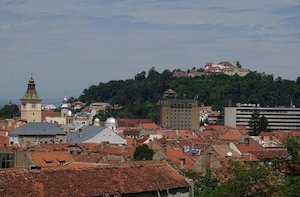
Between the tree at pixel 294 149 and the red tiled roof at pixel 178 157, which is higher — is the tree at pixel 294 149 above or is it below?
above

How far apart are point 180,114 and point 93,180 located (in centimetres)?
12826

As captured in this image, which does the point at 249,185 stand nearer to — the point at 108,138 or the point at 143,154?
the point at 143,154

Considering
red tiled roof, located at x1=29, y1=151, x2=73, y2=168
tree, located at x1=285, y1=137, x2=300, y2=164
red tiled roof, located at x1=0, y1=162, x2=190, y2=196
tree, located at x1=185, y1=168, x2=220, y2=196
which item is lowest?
tree, located at x1=185, y1=168, x2=220, y2=196

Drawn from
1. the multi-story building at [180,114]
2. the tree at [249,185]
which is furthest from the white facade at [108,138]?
the tree at [249,185]

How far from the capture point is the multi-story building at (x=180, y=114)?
155250 mm

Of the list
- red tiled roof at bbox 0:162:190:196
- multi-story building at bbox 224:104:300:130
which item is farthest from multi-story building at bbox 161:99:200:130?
red tiled roof at bbox 0:162:190:196

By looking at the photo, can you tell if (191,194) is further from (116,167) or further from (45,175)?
(45,175)

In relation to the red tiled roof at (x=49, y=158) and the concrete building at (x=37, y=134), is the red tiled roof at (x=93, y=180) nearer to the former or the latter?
the red tiled roof at (x=49, y=158)

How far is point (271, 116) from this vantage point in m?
160

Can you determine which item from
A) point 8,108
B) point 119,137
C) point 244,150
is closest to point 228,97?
point 8,108

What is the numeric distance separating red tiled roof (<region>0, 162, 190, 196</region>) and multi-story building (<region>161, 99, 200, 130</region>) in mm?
121714

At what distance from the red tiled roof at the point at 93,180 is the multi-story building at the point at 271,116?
126 metres

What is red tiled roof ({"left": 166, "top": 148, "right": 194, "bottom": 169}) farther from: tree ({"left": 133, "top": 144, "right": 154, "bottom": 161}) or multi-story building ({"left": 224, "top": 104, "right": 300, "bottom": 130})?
multi-story building ({"left": 224, "top": 104, "right": 300, "bottom": 130})

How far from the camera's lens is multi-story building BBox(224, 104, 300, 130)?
514 ft
